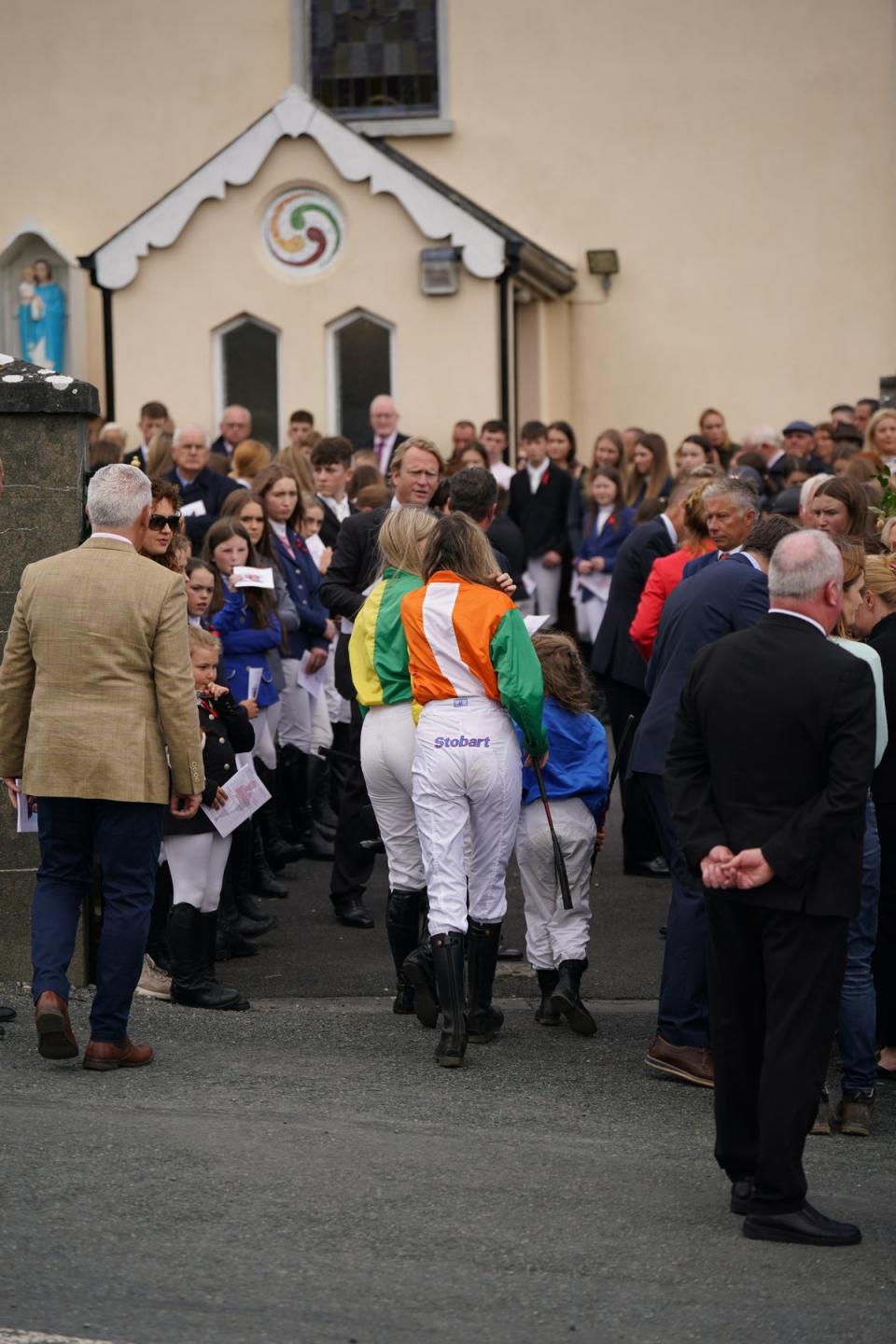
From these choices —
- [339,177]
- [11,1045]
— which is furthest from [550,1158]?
[339,177]

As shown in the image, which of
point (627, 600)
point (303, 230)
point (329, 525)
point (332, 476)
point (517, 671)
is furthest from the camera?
point (303, 230)

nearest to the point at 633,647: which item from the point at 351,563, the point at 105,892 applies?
the point at 351,563

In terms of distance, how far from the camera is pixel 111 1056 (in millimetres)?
6727

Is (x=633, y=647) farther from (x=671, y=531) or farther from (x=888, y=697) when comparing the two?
(x=888, y=697)

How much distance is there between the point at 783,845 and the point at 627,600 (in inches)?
209

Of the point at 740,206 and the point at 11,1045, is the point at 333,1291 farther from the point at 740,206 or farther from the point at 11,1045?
the point at 740,206

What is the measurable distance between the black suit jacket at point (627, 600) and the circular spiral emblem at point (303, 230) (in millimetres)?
10544

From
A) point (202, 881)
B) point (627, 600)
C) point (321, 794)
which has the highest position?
point (627, 600)

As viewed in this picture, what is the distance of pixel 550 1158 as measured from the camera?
5922 millimetres

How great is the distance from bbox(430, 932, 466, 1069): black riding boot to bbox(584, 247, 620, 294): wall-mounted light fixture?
1579 centimetres

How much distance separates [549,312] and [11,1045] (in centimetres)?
1606

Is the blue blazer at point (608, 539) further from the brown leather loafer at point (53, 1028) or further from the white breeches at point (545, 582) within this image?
the brown leather loafer at point (53, 1028)

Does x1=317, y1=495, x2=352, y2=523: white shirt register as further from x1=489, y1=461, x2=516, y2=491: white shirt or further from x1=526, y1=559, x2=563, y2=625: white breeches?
x1=489, y1=461, x2=516, y2=491: white shirt

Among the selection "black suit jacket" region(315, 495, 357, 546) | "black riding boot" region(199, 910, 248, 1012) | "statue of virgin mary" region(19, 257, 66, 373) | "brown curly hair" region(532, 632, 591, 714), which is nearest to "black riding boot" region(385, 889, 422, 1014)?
"black riding boot" region(199, 910, 248, 1012)
